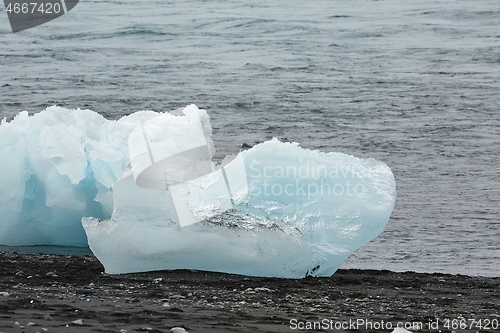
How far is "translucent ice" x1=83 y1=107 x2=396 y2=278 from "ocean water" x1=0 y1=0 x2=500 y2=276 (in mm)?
923

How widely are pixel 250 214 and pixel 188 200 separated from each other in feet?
1.81

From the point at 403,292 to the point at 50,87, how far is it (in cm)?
1221

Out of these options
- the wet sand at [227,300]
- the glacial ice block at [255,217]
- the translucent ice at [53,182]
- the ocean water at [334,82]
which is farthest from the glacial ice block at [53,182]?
the ocean water at [334,82]

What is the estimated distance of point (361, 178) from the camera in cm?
691

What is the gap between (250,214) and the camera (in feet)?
21.6

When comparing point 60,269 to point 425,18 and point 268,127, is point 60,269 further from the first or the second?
point 425,18

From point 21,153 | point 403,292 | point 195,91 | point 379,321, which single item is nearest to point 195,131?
point 21,153

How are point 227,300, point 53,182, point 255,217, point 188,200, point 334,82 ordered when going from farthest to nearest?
point 334,82, point 53,182, point 188,200, point 255,217, point 227,300

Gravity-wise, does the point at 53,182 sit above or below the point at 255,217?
above

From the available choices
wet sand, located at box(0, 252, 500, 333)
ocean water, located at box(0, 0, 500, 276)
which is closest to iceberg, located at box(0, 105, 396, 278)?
wet sand, located at box(0, 252, 500, 333)

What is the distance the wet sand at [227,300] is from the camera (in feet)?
14.2

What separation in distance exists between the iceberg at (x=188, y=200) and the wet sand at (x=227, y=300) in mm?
202

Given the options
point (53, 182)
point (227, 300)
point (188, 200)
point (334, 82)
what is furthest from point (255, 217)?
point (334, 82)

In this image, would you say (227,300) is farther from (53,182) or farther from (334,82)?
(334,82)
